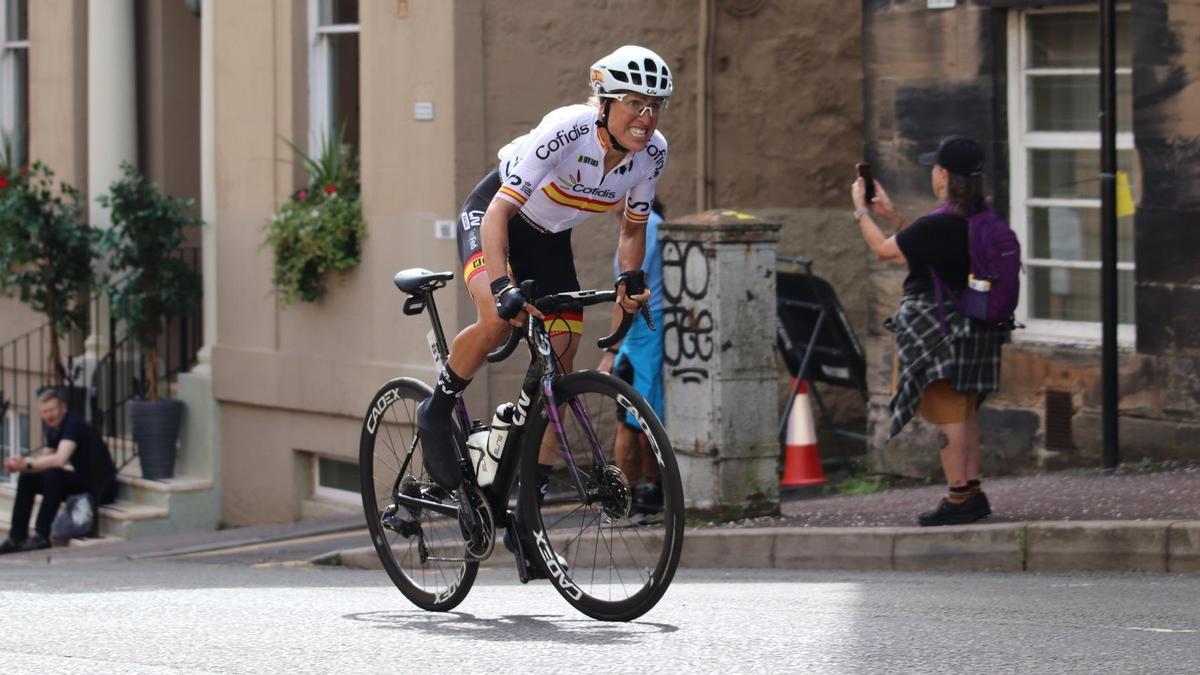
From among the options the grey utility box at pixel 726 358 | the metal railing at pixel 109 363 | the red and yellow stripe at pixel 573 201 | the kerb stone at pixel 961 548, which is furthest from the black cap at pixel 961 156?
the metal railing at pixel 109 363

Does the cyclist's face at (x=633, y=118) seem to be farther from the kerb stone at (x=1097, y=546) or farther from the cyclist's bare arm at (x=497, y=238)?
the kerb stone at (x=1097, y=546)

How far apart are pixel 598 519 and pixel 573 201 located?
109 cm

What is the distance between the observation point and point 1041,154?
12.0m

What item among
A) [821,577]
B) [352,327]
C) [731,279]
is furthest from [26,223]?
[821,577]

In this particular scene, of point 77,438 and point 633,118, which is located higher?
point 633,118

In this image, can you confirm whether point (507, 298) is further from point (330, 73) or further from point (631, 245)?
point (330, 73)

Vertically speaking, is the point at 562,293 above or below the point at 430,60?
below

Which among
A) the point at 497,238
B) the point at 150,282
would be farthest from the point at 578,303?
the point at 150,282

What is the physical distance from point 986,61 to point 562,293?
6060mm

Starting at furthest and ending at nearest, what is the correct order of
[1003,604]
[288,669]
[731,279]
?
[731,279]
[1003,604]
[288,669]

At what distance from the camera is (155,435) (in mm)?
15773

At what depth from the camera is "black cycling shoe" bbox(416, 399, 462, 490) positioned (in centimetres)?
693

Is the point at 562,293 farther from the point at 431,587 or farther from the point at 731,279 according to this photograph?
the point at 731,279

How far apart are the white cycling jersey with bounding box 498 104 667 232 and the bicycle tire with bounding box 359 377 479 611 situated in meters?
0.91
